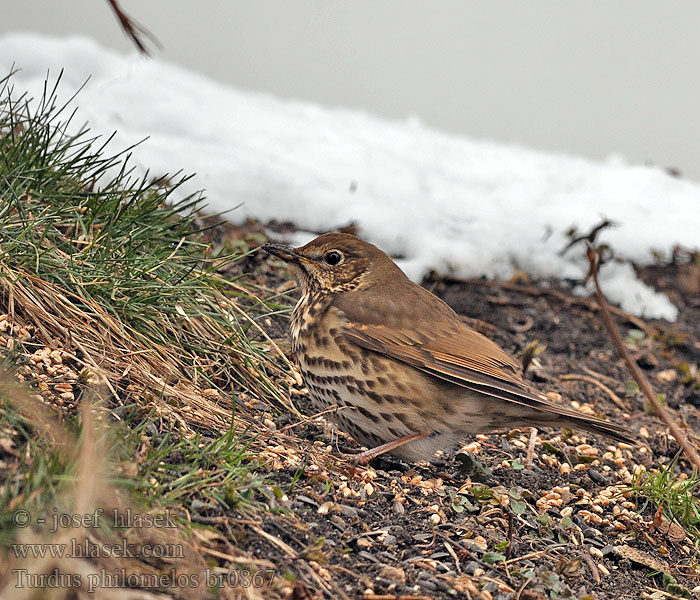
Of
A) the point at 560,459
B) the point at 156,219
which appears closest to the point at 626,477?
the point at 560,459

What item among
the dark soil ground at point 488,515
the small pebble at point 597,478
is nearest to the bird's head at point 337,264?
the dark soil ground at point 488,515

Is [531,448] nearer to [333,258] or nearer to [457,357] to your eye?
[457,357]

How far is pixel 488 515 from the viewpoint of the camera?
13.6ft

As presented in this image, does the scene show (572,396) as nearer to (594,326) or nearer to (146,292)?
(594,326)

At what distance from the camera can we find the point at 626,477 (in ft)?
16.0

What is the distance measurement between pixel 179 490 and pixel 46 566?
28.9 inches

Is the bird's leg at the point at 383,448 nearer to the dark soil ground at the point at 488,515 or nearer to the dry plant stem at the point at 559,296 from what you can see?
the dark soil ground at the point at 488,515

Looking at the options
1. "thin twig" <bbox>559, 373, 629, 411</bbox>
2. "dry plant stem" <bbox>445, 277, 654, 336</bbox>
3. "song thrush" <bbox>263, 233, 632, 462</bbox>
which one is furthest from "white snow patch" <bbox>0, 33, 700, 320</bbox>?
"song thrush" <bbox>263, 233, 632, 462</bbox>

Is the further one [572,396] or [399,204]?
[399,204]

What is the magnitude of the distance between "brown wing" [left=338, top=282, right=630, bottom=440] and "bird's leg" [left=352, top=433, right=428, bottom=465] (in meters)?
0.31

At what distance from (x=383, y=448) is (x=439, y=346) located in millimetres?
571

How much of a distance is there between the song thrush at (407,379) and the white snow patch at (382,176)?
220 cm

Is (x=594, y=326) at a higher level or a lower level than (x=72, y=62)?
lower

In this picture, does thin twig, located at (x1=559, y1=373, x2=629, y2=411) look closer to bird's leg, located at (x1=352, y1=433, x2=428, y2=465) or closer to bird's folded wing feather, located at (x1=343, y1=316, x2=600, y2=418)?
bird's folded wing feather, located at (x1=343, y1=316, x2=600, y2=418)
